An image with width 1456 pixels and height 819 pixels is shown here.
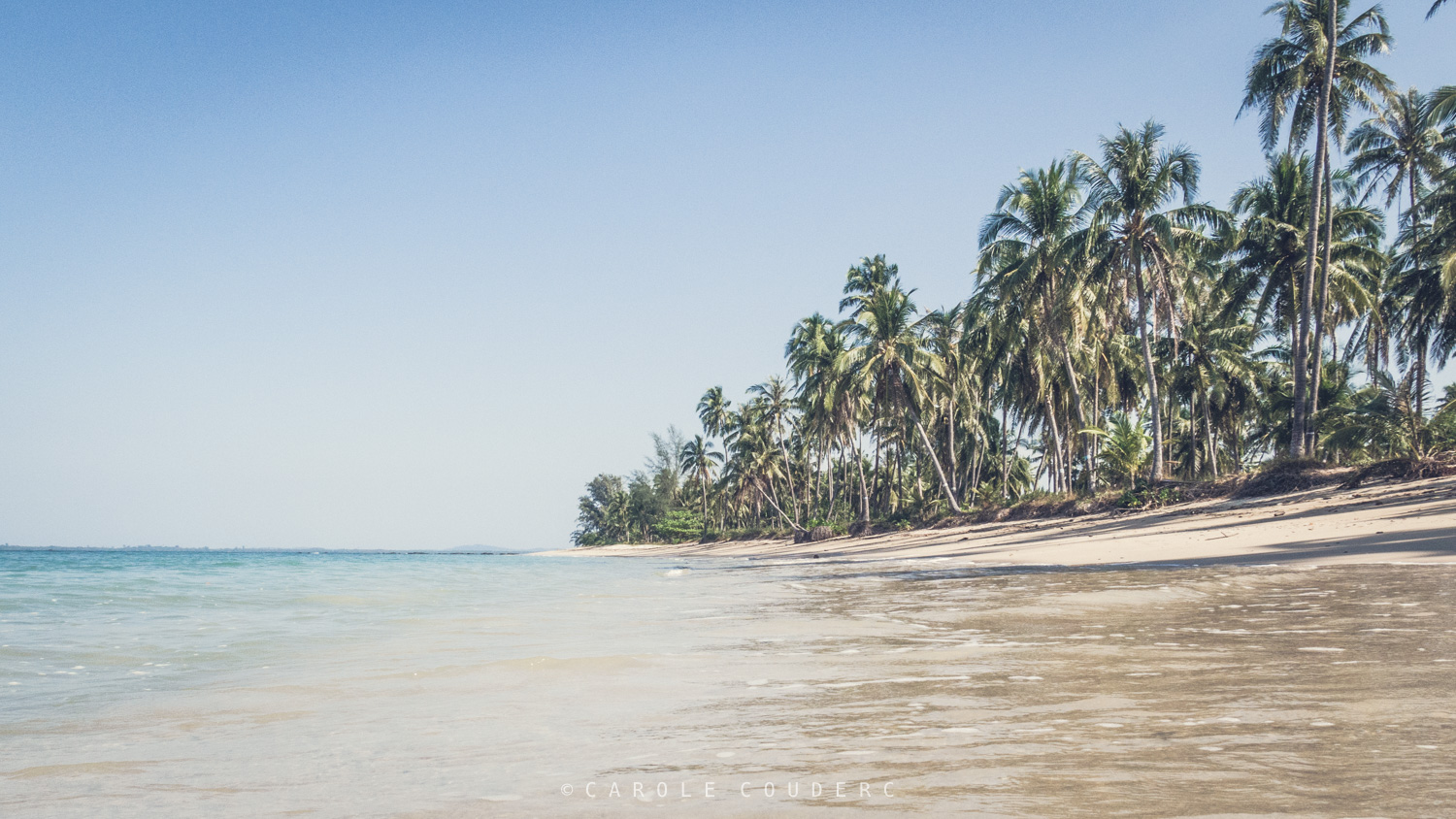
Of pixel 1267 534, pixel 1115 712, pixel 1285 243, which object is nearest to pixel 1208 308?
pixel 1285 243

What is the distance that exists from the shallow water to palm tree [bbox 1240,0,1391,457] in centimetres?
1676

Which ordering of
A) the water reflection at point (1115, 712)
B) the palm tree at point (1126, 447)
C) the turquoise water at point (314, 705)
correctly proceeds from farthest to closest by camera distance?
1. the palm tree at point (1126, 447)
2. the turquoise water at point (314, 705)
3. the water reflection at point (1115, 712)

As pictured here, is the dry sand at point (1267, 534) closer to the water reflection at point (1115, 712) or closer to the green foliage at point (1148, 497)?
the green foliage at point (1148, 497)

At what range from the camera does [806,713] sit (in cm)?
364

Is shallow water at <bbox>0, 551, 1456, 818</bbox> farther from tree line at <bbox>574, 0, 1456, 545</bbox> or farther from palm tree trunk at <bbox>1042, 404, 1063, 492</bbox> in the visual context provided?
palm tree trunk at <bbox>1042, 404, 1063, 492</bbox>

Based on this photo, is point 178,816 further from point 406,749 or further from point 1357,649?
point 1357,649

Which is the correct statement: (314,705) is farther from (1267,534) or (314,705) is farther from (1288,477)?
(1288,477)

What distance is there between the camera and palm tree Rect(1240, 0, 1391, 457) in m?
21.1

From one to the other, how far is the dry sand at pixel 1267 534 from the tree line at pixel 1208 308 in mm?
2118

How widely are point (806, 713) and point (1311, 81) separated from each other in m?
26.1

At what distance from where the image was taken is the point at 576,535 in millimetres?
117250

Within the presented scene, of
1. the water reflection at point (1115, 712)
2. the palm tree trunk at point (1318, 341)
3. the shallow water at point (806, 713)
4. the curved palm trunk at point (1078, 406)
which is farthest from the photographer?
the curved palm trunk at point (1078, 406)

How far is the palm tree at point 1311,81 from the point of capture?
21078 millimetres

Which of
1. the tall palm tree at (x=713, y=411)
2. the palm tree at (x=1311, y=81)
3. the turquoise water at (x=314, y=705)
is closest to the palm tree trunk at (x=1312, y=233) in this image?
the palm tree at (x=1311, y=81)
